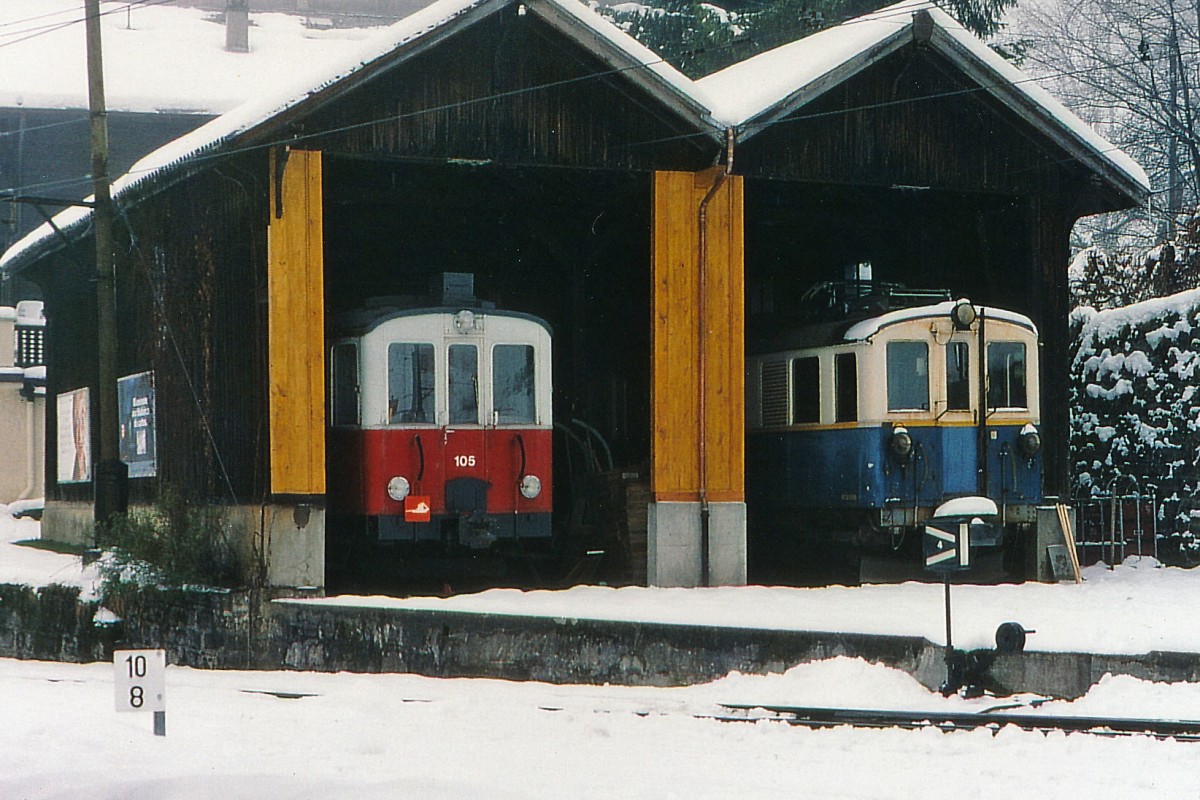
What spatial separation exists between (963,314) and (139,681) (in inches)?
437

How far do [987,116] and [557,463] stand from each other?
660cm

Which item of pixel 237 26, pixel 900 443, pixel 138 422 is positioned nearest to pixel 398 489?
pixel 138 422

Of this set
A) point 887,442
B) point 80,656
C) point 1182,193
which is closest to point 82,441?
point 80,656

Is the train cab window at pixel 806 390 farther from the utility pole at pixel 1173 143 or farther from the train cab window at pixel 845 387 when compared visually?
the utility pole at pixel 1173 143

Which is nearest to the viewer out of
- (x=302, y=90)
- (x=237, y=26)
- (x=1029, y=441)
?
(x=302, y=90)

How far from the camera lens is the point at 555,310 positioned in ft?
70.0

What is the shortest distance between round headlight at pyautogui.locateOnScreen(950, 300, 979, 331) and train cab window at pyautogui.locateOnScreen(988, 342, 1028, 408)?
485 millimetres

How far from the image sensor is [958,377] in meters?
18.3

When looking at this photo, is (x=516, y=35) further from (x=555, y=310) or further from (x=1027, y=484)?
(x=1027, y=484)

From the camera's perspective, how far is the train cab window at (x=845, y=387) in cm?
1833

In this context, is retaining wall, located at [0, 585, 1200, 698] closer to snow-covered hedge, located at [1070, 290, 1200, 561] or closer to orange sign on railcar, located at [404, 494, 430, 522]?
orange sign on railcar, located at [404, 494, 430, 522]

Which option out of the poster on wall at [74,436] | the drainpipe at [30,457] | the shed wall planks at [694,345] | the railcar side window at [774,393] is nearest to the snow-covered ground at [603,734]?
the shed wall planks at [694,345]

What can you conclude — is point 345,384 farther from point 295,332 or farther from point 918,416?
point 918,416

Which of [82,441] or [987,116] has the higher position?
[987,116]
